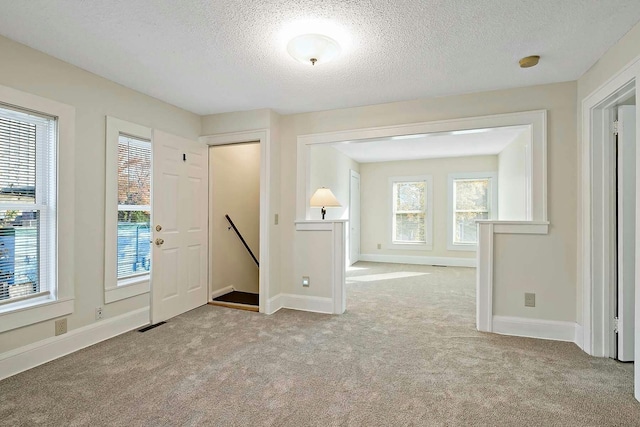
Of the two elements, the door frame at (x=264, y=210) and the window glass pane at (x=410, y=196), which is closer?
the door frame at (x=264, y=210)

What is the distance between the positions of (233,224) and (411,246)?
170 inches

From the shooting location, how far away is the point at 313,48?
7.04ft

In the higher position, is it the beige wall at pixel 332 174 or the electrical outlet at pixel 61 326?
the beige wall at pixel 332 174

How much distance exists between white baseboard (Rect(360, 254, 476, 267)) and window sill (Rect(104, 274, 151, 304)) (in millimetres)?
5198

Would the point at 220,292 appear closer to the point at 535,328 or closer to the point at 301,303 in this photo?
the point at 301,303

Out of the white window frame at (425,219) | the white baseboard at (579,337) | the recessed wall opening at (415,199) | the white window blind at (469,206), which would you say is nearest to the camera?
the white baseboard at (579,337)

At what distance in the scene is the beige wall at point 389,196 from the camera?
270 inches

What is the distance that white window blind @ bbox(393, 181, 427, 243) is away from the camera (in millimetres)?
7270

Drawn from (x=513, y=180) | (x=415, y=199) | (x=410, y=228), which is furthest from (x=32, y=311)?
(x=415, y=199)

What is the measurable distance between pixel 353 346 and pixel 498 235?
1778mm

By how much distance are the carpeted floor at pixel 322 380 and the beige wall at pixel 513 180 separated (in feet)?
7.76

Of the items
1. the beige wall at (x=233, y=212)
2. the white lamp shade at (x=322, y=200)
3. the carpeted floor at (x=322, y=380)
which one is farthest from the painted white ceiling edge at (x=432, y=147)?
the carpeted floor at (x=322, y=380)

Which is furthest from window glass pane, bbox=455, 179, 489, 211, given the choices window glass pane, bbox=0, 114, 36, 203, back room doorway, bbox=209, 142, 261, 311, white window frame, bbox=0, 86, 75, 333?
window glass pane, bbox=0, 114, 36, 203

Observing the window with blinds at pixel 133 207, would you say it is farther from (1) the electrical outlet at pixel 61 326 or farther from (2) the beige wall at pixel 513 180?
(2) the beige wall at pixel 513 180
